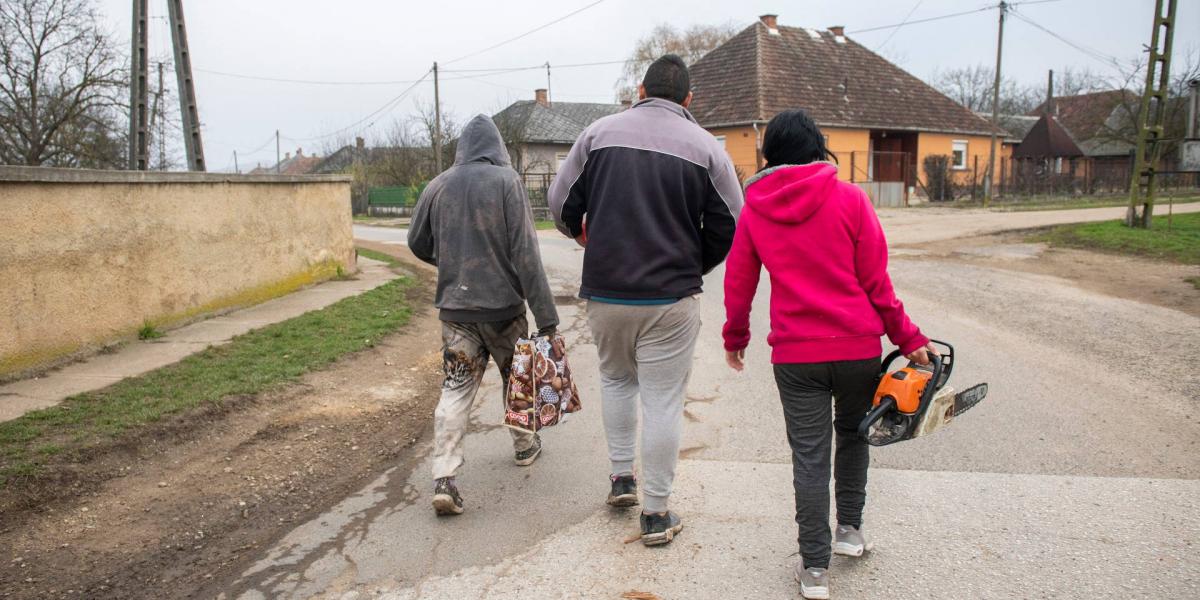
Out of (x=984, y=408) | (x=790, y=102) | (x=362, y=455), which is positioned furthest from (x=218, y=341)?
(x=790, y=102)

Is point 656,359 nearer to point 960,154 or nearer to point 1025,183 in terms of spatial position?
point 1025,183

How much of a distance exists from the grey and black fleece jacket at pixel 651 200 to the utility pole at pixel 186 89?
9.80m

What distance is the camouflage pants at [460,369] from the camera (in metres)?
3.93

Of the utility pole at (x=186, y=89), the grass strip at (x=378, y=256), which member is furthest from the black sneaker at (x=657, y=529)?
the grass strip at (x=378, y=256)

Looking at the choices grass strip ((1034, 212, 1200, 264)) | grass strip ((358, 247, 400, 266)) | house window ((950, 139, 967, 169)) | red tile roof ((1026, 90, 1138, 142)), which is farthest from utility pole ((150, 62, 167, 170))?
red tile roof ((1026, 90, 1138, 142))

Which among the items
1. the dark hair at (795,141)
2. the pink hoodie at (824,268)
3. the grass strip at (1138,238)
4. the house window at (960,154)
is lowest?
the grass strip at (1138,238)

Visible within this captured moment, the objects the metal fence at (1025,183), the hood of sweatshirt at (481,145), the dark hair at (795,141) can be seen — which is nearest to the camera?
the dark hair at (795,141)

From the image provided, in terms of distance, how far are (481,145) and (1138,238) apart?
14064mm

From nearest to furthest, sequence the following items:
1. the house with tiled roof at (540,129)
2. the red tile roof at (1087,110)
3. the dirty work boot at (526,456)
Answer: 1. the dirty work boot at (526,456)
2. the house with tiled roof at (540,129)
3. the red tile roof at (1087,110)

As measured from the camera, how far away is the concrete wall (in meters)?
6.30

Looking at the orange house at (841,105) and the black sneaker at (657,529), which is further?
the orange house at (841,105)

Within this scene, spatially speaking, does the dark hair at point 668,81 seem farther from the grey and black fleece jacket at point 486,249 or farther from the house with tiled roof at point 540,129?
the house with tiled roof at point 540,129

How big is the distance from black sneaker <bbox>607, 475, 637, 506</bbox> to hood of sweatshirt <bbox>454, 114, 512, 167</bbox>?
1.61 metres

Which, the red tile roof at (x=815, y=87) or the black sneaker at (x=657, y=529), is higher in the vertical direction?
the red tile roof at (x=815, y=87)
